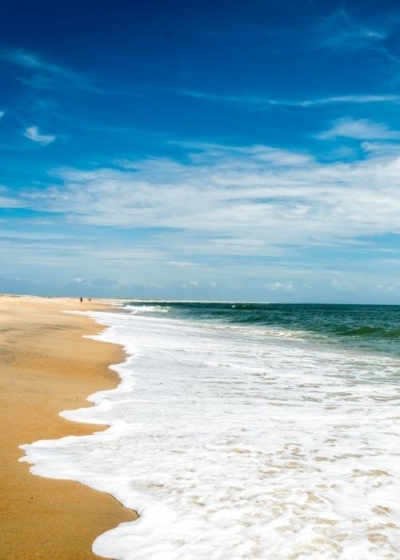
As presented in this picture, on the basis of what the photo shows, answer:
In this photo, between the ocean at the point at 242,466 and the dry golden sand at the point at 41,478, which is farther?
the ocean at the point at 242,466

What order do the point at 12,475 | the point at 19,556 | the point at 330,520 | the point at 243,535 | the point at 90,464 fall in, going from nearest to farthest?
the point at 19,556
the point at 243,535
the point at 330,520
the point at 12,475
the point at 90,464

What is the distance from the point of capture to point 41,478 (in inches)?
215

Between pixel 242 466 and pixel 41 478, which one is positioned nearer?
pixel 41 478

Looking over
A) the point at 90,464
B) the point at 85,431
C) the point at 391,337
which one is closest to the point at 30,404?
the point at 85,431

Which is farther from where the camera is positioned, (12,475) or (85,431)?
(85,431)

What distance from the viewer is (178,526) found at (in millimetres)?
4480

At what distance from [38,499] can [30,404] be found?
405cm

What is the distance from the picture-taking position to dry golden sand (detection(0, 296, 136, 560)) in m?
4.12

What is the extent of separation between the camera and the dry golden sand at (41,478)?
4125 millimetres

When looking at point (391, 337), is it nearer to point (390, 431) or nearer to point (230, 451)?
point (390, 431)

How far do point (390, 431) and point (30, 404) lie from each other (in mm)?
5913

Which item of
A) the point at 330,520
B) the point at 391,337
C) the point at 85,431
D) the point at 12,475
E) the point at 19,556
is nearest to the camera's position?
the point at 19,556

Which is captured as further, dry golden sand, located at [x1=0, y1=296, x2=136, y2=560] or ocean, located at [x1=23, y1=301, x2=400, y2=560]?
ocean, located at [x1=23, y1=301, x2=400, y2=560]

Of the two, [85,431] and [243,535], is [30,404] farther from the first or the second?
[243,535]
